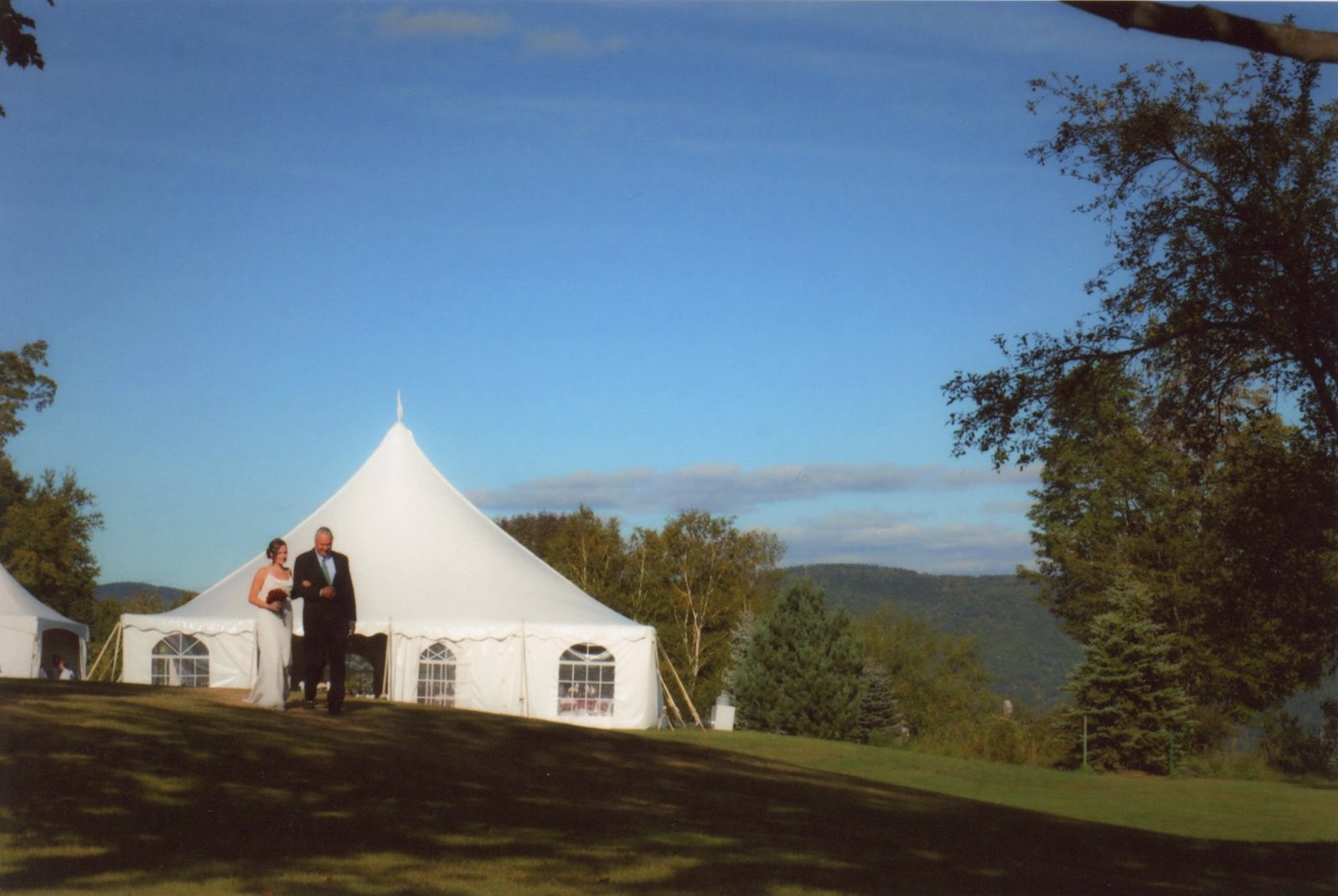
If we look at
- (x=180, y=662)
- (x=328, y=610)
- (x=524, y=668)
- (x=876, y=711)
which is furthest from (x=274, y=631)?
(x=876, y=711)

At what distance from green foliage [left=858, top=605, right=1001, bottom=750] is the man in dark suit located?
38.7 metres

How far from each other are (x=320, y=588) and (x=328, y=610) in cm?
32

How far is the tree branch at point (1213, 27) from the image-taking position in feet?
18.2

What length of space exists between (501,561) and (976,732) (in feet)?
32.5

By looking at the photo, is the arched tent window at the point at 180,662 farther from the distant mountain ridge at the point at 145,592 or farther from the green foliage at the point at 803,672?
the distant mountain ridge at the point at 145,592

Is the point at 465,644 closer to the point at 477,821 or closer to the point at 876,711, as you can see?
the point at 876,711

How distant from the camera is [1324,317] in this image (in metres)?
11.0

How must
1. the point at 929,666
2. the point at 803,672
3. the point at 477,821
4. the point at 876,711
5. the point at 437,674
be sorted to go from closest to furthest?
1. the point at 477,821
2. the point at 437,674
3. the point at 803,672
4. the point at 876,711
5. the point at 929,666

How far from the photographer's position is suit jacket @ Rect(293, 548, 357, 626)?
1299 cm

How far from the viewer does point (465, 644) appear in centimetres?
2588

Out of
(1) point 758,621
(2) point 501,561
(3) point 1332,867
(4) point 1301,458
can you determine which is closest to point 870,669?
(1) point 758,621

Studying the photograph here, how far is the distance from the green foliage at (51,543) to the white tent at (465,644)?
25.4 m

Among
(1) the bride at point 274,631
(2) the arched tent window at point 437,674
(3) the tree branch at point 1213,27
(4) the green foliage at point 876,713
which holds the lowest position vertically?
(4) the green foliage at point 876,713

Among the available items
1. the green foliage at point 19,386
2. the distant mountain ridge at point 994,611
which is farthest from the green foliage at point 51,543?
the distant mountain ridge at point 994,611
